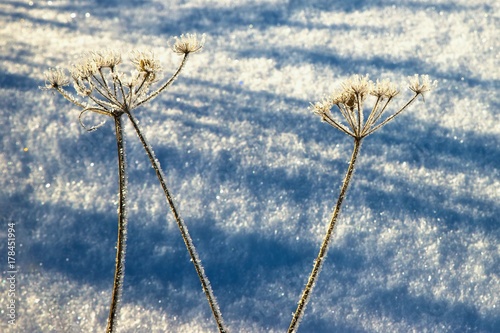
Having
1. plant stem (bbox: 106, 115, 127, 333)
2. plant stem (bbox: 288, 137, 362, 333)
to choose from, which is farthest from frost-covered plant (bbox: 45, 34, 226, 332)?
plant stem (bbox: 288, 137, 362, 333)

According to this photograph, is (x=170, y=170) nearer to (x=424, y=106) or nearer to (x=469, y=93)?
(x=424, y=106)

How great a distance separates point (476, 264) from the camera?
1.30m

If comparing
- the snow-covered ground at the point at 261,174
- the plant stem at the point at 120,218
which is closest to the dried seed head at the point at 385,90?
the plant stem at the point at 120,218

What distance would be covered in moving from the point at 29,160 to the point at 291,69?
3.12 ft

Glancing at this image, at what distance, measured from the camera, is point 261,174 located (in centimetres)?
154

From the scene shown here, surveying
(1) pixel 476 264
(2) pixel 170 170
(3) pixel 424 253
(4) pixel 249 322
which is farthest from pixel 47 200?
(1) pixel 476 264

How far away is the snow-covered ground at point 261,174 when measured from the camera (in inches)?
50.2

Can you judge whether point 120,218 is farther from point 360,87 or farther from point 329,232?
point 360,87

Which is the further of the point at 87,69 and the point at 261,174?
the point at 261,174

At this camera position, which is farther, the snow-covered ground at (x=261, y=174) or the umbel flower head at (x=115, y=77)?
the snow-covered ground at (x=261, y=174)

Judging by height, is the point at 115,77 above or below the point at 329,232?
above

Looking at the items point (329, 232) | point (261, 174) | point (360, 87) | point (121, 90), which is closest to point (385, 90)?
point (360, 87)

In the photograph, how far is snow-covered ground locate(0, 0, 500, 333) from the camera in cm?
127

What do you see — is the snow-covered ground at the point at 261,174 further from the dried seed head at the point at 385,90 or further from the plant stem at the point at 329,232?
the dried seed head at the point at 385,90
